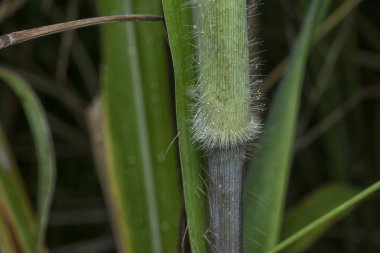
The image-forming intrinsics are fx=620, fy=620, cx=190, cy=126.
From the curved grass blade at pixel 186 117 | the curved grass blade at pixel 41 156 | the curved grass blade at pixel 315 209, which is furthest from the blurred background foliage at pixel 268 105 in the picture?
the curved grass blade at pixel 186 117

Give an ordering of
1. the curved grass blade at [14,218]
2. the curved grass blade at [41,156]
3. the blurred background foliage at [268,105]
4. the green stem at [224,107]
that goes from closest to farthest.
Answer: the green stem at [224,107], the curved grass blade at [41,156], the curved grass blade at [14,218], the blurred background foliage at [268,105]

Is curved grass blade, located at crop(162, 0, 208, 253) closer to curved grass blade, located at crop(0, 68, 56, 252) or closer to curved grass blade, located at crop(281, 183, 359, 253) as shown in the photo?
curved grass blade, located at crop(0, 68, 56, 252)

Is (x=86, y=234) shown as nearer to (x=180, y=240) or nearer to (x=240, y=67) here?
(x=180, y=240)

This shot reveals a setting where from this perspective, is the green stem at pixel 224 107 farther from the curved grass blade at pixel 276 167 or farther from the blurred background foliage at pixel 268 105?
the blurred background foliage at pixel 268 105

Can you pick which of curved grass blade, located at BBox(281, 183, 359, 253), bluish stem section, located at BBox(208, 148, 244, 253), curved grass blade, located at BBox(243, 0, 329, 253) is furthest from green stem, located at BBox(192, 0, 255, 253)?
curved grass blade, located at BBox(281, 183, 359, 253)

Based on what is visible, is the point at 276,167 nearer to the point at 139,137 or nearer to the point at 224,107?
the point at 139,137
